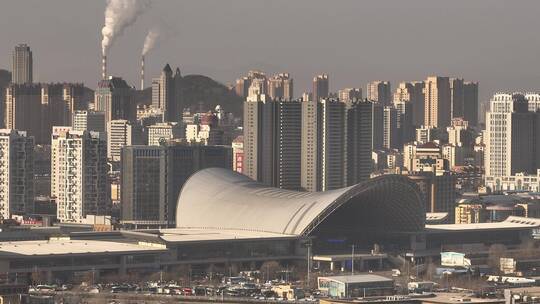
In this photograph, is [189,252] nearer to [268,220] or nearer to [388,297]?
[268,220]

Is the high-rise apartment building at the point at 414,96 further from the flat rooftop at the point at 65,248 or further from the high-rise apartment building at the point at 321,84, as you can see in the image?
the flat rooftop at the point at 65,248

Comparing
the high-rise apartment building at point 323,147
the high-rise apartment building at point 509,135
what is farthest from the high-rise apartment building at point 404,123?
the high-rise apartment building at point 323,147

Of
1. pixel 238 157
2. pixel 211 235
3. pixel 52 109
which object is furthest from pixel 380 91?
pixel 211 235

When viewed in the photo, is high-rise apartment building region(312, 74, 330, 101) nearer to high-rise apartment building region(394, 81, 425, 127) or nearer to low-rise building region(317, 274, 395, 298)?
high-rise apartment building region(394, 81, 425, 127)

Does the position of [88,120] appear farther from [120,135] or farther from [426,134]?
[426,134]

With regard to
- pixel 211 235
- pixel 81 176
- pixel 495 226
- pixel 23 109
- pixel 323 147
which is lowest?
pixel 211 235

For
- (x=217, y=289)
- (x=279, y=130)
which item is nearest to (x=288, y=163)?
(x=279, y=130)

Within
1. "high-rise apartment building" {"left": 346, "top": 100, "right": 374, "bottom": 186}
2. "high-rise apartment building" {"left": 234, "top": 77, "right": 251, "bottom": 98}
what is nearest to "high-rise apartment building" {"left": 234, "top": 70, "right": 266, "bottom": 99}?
"high-rise apartment building" {"left": 234, "top": 77, "right": 251, "bottom": 98}
